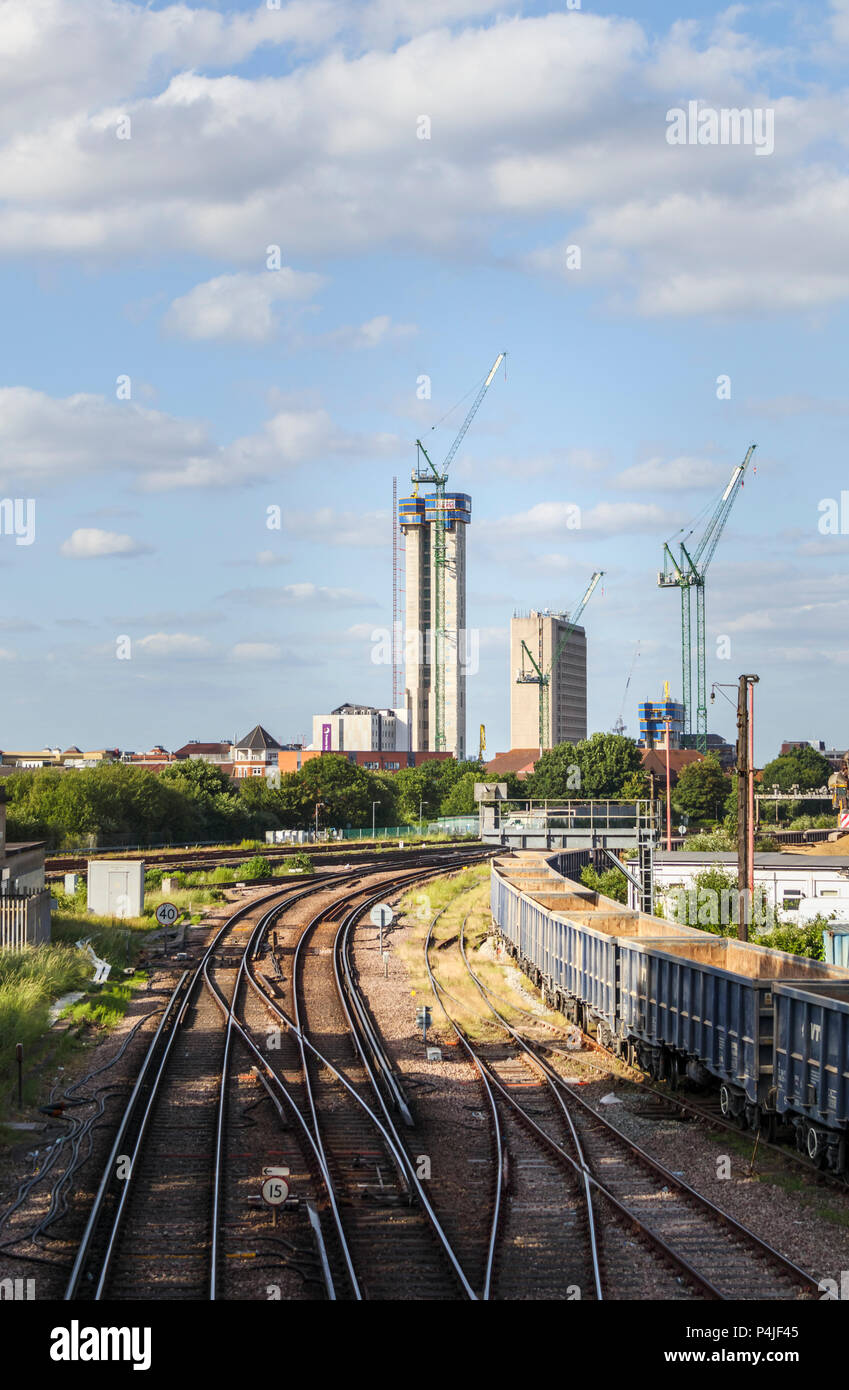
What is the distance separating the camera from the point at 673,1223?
13.2 metres

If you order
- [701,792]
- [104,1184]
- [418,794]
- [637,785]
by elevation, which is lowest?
[104,1184]

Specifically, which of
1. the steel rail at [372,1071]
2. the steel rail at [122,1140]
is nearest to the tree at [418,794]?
the steel rail at [372,1071]

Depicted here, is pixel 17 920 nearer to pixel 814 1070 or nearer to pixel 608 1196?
pixel 608 1196

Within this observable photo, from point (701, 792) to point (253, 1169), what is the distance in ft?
401

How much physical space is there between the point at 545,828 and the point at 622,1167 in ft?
90.6

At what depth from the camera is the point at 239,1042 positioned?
2319 cm

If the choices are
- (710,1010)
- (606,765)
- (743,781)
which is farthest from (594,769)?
(710,1010)

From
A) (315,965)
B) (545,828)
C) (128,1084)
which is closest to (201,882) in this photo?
(545,828)

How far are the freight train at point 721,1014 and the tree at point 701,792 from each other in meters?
108

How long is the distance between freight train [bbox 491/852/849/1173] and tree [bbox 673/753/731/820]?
355 feet

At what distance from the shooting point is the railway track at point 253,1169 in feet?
38.0

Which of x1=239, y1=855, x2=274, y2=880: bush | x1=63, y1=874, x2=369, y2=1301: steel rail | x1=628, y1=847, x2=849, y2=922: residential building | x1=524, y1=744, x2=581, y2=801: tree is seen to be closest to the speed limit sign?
x1=63, y1=874, x2=369, y2=1301: steel rail

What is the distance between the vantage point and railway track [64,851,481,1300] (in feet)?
38.0
